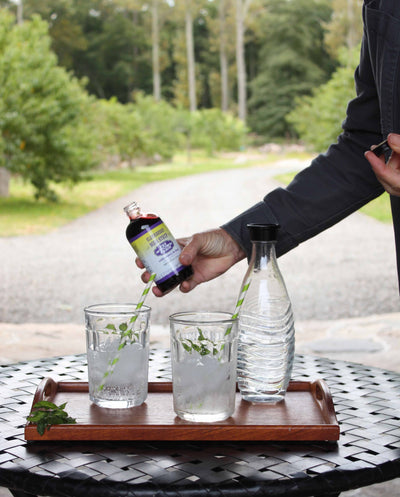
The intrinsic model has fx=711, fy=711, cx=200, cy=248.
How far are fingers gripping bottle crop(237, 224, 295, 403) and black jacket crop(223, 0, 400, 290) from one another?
0.25 m

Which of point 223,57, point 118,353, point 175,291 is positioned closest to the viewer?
point 118,353

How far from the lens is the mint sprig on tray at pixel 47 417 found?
833mm

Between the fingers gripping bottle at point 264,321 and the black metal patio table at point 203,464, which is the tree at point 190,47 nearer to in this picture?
the fingers gripping bottle at point 264,321

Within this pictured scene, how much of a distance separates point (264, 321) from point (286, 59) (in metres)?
23.9

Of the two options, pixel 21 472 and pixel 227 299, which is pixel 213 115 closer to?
pixel 227 299

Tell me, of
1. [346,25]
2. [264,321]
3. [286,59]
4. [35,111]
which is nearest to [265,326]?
[264,321]

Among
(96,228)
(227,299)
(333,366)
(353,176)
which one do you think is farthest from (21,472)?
(96,228)

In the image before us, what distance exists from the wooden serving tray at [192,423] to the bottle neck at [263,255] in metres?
0.19

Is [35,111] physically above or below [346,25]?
below

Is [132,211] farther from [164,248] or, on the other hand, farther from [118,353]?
[118,353]

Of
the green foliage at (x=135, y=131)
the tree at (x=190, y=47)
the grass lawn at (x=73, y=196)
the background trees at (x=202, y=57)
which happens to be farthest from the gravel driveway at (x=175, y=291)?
the tree at (x=190, y=47)

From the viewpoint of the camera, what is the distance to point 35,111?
806 cm

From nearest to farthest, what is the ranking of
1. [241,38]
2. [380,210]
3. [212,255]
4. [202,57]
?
[212,255], [380,210], [241,38], [202,57]

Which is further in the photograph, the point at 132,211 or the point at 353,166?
the point at 353,166
